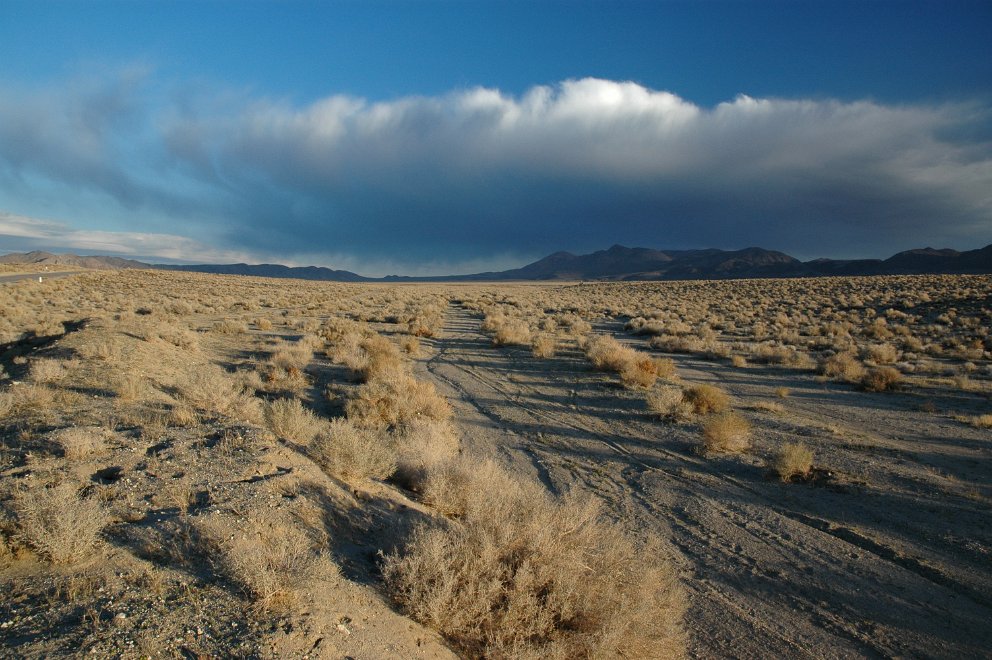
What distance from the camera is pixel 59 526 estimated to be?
372 cm

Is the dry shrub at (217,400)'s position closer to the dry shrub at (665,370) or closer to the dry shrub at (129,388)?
the dry shrub at (129,388)

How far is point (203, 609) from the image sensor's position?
337 centimetres

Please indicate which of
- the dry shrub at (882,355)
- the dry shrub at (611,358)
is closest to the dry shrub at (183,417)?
the dry shrub at (611,358)

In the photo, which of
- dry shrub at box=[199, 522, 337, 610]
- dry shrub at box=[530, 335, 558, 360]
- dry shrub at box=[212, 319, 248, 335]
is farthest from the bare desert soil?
dry shrub at box=[212, 319, 248, 335]

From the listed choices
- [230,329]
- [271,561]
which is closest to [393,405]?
[271,561]

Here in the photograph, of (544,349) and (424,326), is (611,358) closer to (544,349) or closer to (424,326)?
(544,349)

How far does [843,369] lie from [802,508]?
10.0m

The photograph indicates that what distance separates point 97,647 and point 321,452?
12.9 ft

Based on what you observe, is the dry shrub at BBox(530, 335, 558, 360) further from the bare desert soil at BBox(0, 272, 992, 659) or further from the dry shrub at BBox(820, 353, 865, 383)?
the dry shrub at BBox(820, 353, 865, 383)

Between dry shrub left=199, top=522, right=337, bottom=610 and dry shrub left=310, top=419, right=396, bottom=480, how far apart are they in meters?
1.77

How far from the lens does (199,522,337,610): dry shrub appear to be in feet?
11.6

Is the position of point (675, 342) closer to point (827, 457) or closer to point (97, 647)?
point (827, 457)

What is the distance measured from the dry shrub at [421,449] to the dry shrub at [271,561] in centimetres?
231

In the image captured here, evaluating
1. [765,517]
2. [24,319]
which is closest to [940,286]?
[765,517]
